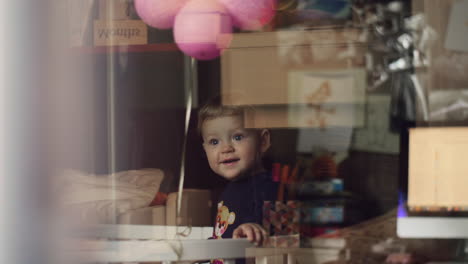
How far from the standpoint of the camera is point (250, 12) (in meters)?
1.29

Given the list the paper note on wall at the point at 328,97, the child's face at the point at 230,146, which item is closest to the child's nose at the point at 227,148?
the child's face at the point at 230,146

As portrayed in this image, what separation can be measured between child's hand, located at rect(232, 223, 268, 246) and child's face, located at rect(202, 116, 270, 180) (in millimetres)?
186

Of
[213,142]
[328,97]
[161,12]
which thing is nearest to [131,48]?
[161,12]

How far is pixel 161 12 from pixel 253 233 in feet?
1.62

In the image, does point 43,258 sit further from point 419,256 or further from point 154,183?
point 419,256

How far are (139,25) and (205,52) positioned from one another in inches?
10.9

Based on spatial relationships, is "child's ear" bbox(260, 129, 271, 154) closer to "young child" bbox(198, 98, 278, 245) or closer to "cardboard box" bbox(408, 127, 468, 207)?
"young child" bbox(198, 98, 278, 245)

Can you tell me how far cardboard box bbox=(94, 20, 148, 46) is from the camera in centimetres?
82

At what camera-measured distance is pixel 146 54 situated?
3.86 feet

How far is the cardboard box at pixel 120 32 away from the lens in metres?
0.82

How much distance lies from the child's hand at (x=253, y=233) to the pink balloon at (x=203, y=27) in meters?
0.43

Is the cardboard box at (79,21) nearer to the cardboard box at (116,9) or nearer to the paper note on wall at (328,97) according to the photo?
the cardboard box at (116,9)

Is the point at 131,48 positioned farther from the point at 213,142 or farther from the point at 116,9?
the point at 213,142

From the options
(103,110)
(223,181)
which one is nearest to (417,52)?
(223,181)
